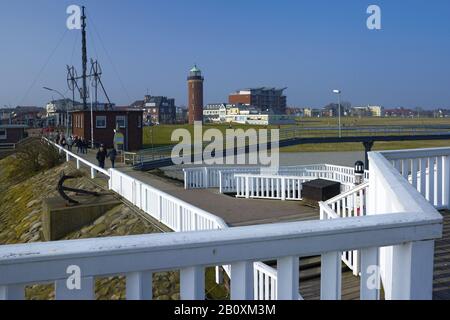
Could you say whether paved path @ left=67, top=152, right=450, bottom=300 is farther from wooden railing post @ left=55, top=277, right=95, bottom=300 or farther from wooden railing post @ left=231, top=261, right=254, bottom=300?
wooden railing post @ left=55, top=277, right=95, bottom=300

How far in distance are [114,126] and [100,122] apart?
1221mm

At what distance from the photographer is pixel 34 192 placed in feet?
81.8

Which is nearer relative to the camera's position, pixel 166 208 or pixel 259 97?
pixel 166 208

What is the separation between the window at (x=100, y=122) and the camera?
42.6 meters

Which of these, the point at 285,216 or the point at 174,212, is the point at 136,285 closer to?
the point at 174,212

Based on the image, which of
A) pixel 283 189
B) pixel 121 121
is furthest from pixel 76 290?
pixel 121 121

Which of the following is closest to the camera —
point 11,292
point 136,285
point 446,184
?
point 11,292

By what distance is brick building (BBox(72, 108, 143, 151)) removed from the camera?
139ft

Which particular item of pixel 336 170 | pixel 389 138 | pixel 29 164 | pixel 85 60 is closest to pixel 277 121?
pixel 85 60

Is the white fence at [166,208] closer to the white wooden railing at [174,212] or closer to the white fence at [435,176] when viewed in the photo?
the white wooden railing at [174,212]

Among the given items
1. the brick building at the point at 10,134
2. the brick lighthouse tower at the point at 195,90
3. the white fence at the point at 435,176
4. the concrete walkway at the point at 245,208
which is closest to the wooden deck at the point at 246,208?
the concrete walkway at the point at 245,208

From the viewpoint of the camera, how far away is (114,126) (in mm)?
42969

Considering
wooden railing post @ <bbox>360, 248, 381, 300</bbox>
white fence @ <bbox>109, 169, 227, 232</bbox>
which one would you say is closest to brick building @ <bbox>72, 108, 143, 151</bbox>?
white fence @ <bbox>109, 169, 227, 232</bbox>
